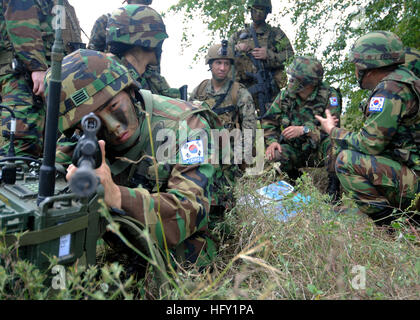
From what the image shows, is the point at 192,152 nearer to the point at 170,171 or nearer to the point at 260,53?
the point at 170,171

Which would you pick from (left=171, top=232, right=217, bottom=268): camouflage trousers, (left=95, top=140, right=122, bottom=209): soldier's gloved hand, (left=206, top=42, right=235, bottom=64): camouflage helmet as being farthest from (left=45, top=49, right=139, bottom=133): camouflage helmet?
(left=206, top=42, right=235, bottom=64): camouflage helmet

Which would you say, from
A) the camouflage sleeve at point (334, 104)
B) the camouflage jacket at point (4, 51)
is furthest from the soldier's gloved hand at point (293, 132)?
the camouflage jacket at point (4, 51)

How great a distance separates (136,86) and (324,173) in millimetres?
4339

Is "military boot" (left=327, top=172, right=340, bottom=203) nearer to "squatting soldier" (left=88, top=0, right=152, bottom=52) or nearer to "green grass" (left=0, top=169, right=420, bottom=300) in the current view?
"green grass" (left=0, top=169, right=420, bottom=300)

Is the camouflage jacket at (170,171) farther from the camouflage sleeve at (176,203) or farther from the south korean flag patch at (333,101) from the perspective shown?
the south korean flag patch at (333,101)

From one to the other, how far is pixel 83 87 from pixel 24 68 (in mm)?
1782

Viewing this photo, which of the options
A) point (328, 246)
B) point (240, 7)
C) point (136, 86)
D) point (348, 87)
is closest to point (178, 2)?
point (240, 7)

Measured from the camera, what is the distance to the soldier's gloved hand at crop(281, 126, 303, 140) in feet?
17.9

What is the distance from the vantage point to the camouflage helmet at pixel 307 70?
536 centimetres

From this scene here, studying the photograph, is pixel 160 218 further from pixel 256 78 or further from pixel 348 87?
pixel 256 78

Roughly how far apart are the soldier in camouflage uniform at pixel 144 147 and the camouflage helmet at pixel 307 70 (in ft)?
11.3

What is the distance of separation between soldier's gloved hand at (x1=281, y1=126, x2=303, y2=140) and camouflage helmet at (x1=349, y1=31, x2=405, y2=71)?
1.63 m

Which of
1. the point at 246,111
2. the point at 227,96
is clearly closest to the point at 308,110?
the point at 246,111

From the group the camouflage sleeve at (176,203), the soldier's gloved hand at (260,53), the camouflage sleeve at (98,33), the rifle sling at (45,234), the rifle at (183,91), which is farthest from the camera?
the soldier's gloved hand at (260,53)
